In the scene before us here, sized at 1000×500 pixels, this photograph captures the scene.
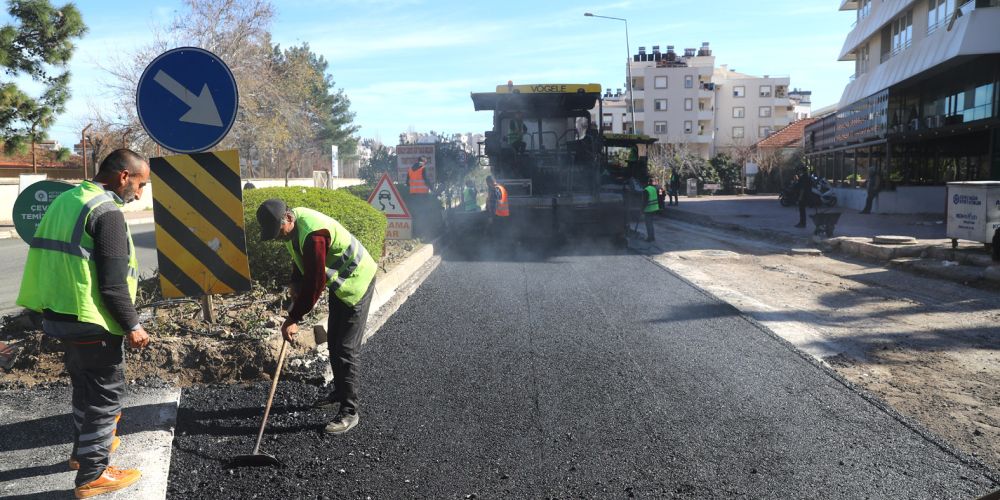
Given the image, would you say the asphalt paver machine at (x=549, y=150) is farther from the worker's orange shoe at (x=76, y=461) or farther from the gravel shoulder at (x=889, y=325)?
the worker's orange shoe at (x=76, y=461)

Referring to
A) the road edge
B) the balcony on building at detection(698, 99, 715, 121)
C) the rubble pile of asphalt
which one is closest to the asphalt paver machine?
the road edge

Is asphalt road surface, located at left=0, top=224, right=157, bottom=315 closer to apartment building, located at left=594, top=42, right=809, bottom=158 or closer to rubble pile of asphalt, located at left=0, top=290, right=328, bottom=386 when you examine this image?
rubble pile of asphalt, located at left=0, top=290, right=328, bottom=386

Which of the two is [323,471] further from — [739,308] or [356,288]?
[739,308]

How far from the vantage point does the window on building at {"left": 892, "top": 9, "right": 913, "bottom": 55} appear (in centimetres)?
2653

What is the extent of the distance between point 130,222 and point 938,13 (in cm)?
2760

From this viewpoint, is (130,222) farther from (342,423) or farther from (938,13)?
(938,13)

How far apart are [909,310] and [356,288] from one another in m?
6.59

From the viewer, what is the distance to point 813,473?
12.3 feet

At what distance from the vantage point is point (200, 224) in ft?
18.7

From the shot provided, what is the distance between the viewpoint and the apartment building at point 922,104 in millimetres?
19703

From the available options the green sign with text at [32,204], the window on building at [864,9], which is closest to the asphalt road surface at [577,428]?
the green sign with text at [32,204]

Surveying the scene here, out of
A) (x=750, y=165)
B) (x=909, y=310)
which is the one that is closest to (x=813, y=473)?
(x=909, y=310)

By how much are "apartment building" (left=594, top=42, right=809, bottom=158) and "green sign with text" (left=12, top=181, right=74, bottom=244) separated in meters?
65.6

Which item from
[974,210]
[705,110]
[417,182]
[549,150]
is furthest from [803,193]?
[705,110]
